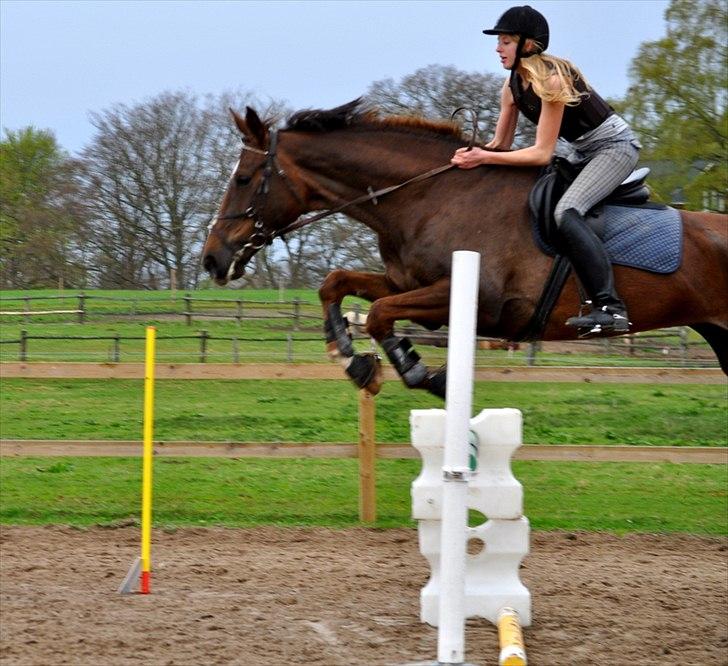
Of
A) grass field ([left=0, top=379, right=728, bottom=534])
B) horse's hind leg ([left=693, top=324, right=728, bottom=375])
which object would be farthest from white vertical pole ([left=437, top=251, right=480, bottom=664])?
grass field ([left=0, top=379, right=728, bottom=534])

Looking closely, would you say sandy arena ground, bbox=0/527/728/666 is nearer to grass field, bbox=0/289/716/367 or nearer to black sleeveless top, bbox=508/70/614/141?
black sleeveless top, bbox=508/70/614/141

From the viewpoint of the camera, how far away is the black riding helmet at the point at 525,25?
466cm

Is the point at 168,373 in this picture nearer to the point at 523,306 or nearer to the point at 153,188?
the point at 523,306

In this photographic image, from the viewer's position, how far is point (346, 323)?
16.8 ft

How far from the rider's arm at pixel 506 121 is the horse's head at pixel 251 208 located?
1050 mm

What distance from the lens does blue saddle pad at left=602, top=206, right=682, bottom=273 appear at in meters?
4.84

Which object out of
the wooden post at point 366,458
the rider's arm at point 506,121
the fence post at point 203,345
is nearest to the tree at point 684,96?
the fence post at point 203,345

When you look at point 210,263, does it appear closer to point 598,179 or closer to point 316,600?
point 316,600

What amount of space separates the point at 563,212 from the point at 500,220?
0.31 meters

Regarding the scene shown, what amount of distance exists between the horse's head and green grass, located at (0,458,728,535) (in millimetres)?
3012

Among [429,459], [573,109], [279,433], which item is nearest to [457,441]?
[429,459]

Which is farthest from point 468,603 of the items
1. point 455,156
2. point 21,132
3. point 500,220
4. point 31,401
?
point 21,132

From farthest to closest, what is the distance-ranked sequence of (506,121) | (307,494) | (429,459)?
1. (307,494)
2. (506,121)
3. (429,459)

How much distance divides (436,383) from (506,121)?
4.51ft
